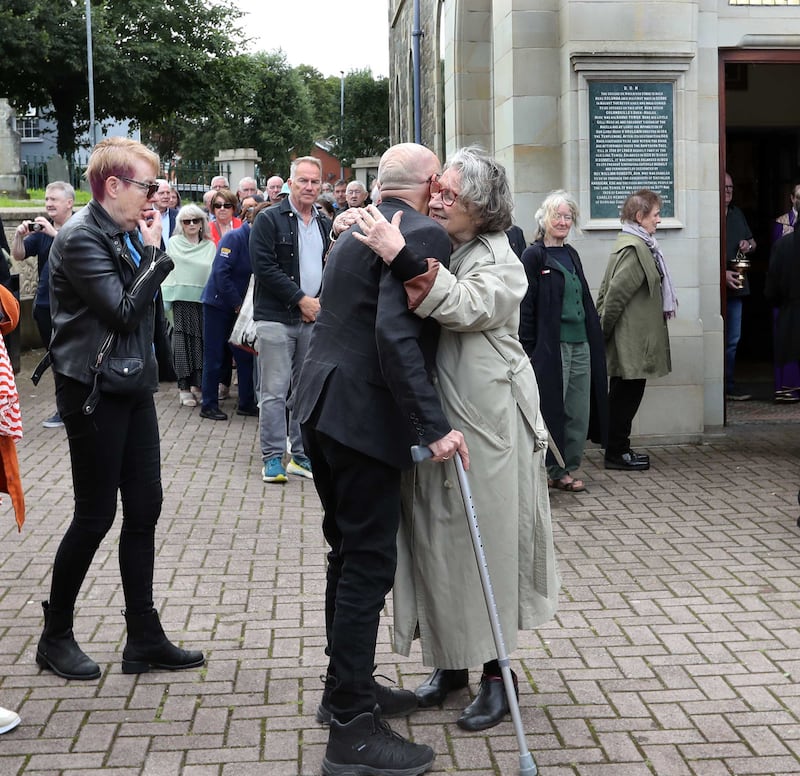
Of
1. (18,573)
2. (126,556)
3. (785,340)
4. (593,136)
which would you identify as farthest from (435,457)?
(593,136)

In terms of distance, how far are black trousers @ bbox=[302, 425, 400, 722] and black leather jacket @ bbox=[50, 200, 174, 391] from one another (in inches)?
38.0

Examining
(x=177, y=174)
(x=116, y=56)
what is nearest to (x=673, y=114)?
(x=177, y=174)

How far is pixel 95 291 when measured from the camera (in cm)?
439

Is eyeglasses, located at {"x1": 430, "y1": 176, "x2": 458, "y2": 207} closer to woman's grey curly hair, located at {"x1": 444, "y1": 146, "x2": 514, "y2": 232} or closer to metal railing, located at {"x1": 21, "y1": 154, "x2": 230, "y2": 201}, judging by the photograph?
woman's grey curly hair, located at {"x1": 444, "y1": 146, "x2": 514, "y2": 232}

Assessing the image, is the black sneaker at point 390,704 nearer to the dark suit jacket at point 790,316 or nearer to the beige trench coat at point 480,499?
the beige trench coat at point 480,499

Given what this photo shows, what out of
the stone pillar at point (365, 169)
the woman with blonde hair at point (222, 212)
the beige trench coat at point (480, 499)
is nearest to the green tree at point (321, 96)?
the stone pillar at point (365, 169)

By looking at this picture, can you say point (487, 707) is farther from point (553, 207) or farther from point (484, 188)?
point (553, 207)

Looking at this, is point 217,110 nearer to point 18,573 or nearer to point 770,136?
point 770,136

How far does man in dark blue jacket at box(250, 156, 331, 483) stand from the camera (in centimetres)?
812

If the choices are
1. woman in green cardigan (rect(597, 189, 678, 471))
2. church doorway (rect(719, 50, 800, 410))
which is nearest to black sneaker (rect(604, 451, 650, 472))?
woman in green cardigan (rect(597, 189, 678, 471))

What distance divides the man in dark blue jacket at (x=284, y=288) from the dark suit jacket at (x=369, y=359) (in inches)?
161

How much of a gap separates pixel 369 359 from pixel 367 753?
1268 mm

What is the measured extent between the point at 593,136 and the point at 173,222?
6.65 metres

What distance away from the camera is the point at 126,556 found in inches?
189
